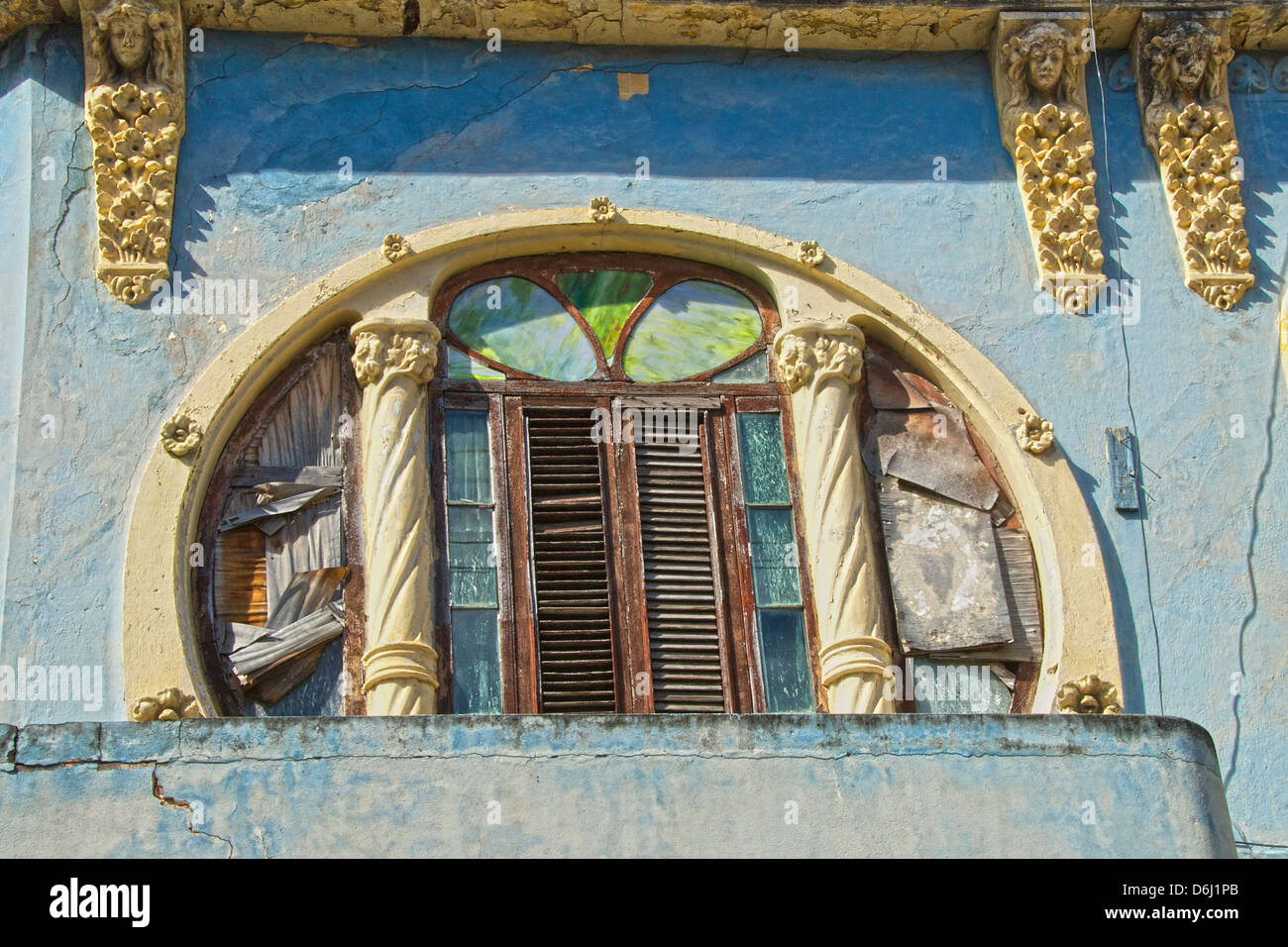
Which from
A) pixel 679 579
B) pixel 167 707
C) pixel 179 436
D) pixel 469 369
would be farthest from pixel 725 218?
pixel 167 707

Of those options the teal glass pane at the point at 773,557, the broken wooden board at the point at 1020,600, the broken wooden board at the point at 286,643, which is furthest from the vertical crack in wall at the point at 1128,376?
the broken wooden board at the point at 286,643

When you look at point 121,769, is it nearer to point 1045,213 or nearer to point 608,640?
point 608,640

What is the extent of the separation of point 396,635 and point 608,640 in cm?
104

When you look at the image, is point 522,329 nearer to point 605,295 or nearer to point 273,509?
point 605,295

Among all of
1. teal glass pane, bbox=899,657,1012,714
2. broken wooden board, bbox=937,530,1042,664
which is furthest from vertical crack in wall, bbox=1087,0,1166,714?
teal glass pane, bbox=899,657,1012,714

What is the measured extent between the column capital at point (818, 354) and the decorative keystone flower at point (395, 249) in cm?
199

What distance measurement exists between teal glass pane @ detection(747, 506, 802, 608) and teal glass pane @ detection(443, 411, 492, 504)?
1.34 m

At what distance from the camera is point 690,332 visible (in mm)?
12617

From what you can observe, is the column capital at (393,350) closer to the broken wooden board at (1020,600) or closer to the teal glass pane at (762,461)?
the teal glass pane at (762,461)

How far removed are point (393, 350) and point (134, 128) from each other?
72.8 inches

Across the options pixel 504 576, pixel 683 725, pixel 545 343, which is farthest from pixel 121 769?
pixel 545 343

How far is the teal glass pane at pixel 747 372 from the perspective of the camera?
1248 cm

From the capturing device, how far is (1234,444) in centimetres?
1225

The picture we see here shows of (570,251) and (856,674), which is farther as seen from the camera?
(570,251)
